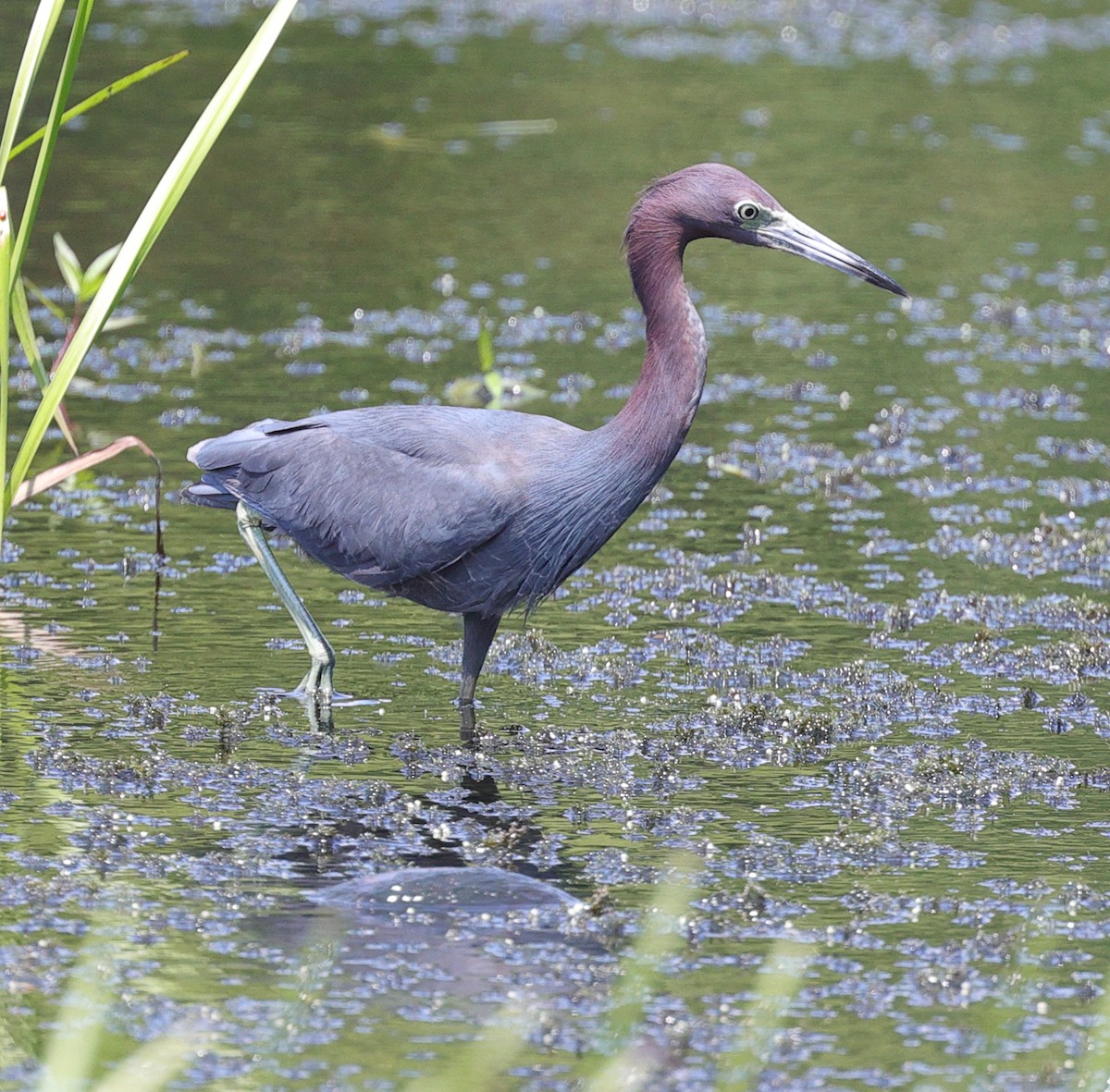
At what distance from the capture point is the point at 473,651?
693 centimetres

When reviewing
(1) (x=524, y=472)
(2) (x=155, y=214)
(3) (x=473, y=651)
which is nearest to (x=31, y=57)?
(2) (x=155, y=214)

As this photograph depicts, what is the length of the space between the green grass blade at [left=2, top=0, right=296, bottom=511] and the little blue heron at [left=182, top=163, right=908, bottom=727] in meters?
1.17

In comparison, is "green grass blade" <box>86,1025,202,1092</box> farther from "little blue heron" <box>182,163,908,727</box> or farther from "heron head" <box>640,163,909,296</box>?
"heron head" <box>640,163,909,296</box>

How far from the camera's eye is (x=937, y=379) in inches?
445

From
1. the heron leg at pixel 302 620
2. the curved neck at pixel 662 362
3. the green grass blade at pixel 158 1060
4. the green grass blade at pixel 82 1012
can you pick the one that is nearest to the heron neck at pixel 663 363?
the curved neck at pixel 662 362

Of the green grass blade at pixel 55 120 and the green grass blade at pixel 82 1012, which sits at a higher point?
the green grass blade at pixel 55 120

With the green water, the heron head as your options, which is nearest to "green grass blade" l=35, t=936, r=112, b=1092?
the green water

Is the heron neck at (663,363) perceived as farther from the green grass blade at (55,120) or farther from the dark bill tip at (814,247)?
the green grass blade at (55,120)

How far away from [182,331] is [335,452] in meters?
4.91

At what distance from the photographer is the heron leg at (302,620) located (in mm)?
6836

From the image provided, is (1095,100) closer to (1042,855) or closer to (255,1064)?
(1042,855)

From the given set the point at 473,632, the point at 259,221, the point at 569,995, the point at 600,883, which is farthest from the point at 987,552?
the point at 259,221

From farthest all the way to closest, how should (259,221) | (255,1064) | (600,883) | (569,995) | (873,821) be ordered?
(259,221) → (873,821) → (600,883) → (569,995) → (255,1064)

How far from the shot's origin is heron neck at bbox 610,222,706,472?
6.55 metres
